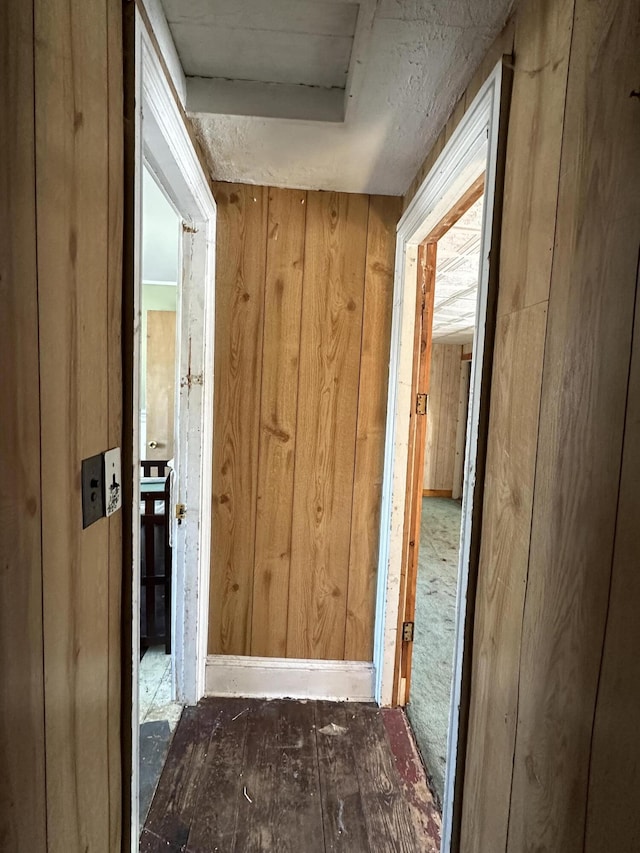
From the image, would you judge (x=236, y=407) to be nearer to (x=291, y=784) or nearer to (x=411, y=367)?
(x=411, y=367)

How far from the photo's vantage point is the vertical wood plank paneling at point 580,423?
63cm

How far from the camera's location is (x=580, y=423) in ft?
2.29

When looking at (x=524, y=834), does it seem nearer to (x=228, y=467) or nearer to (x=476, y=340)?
(x=476, y=340)

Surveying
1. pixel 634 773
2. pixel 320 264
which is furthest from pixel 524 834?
pixel 320 264

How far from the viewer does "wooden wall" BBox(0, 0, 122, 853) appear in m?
0.55

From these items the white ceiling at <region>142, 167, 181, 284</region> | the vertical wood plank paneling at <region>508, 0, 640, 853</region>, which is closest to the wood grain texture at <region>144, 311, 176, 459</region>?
the white ceiling at <region>142, 167, 181, 284</region>

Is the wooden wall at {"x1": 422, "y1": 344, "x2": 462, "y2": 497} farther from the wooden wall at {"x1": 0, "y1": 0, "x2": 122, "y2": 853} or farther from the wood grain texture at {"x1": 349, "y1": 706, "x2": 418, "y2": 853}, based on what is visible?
the wooden wall at {"x1": 0, "y1": 0, "x2": 122, "y2": 853}

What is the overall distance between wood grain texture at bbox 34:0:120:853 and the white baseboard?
1.16 meters

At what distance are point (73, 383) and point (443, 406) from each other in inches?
243

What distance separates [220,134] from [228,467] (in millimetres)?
1237

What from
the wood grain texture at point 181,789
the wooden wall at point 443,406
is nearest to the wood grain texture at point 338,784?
the wood grain texture at point 181,789

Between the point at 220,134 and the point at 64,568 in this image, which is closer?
the point at 64,568

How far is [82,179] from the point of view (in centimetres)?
71

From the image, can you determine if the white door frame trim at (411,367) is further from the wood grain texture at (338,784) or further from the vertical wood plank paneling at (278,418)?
the vertical wood plank paneling at (278,418)
